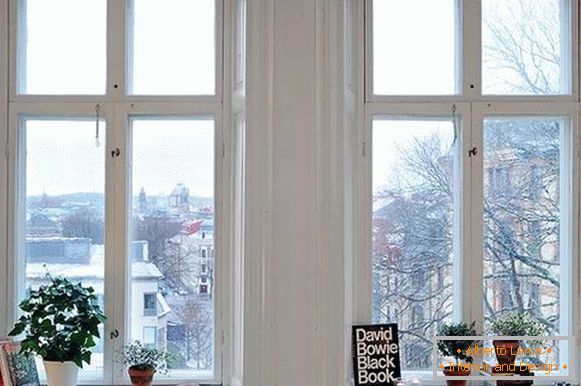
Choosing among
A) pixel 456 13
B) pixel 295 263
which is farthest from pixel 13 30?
pixel 456 13

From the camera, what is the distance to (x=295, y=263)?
2.78 metres

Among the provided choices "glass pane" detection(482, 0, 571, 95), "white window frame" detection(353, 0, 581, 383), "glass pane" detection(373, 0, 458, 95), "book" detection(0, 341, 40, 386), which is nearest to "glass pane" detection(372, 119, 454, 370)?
"white window frame" detection(353, 0, 581, 383)

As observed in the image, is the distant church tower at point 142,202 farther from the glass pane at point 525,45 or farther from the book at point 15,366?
the glass pane at point 525,45

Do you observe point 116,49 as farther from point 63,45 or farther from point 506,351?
point 506,351

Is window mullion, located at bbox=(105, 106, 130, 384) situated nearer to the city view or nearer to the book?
the city view

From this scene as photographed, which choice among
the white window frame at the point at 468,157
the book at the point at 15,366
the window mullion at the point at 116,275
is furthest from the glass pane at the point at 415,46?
the book at the point at 15,366

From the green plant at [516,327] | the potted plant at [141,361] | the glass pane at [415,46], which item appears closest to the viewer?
the potted plant at [141,361]

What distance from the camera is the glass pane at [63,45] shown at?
10.6 ft

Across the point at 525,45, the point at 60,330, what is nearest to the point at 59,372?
the point at 60,330

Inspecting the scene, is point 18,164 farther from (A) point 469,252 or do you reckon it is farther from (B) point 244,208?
(A) point 469,252

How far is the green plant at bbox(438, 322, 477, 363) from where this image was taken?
3.11 m

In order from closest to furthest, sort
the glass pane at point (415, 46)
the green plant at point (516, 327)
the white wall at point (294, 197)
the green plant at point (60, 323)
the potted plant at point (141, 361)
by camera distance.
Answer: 1. the white wall at point (294, 197)
2. the green plant at point (60, 323)
3. the potted plant at point (141, 361)
4. the green plant at point (516, 327)
5. the glass pane at point (415, 46)

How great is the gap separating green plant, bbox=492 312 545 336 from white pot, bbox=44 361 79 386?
74.1 inches

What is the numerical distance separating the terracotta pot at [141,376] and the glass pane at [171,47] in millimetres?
1263
